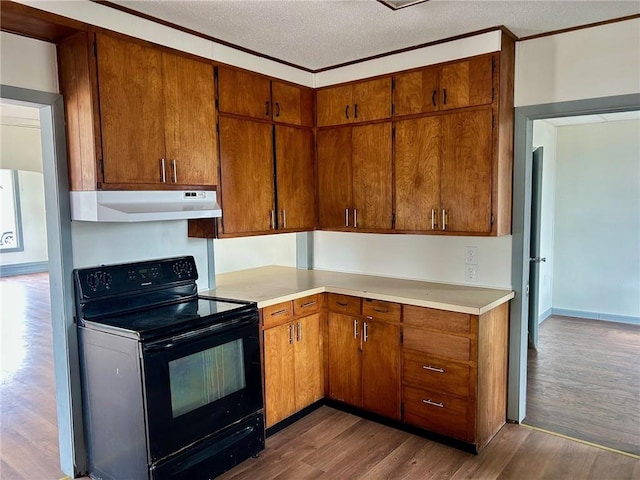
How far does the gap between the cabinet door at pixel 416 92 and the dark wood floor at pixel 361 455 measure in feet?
7.15

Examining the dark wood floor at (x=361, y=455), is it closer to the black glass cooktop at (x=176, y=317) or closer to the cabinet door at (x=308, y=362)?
the cabinet door at (x=308, y=362)

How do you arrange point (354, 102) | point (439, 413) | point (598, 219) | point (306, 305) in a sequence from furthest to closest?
point (598, 219), point (354, 102), point (306, 305), point (439, 413)

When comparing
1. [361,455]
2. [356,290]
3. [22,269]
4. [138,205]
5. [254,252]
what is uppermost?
Answer: [138,205]

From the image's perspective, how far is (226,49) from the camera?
300 cm

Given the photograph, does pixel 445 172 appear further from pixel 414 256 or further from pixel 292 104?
pixel 292 104

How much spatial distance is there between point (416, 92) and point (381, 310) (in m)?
1.50

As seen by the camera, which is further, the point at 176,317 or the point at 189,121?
the point at 189,121

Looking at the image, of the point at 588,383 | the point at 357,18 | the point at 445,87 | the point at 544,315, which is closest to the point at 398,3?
the point at 357,18

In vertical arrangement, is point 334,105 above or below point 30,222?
above

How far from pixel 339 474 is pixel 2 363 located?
3621 millimetres

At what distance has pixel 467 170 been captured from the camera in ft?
9.73

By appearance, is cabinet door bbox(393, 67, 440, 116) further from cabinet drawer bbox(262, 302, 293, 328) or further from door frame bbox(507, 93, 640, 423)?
cabinet drawer bbox(262, 302, 293, 328)

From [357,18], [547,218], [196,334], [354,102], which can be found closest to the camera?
[196,334]

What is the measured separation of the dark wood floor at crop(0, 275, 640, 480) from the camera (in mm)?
2586
